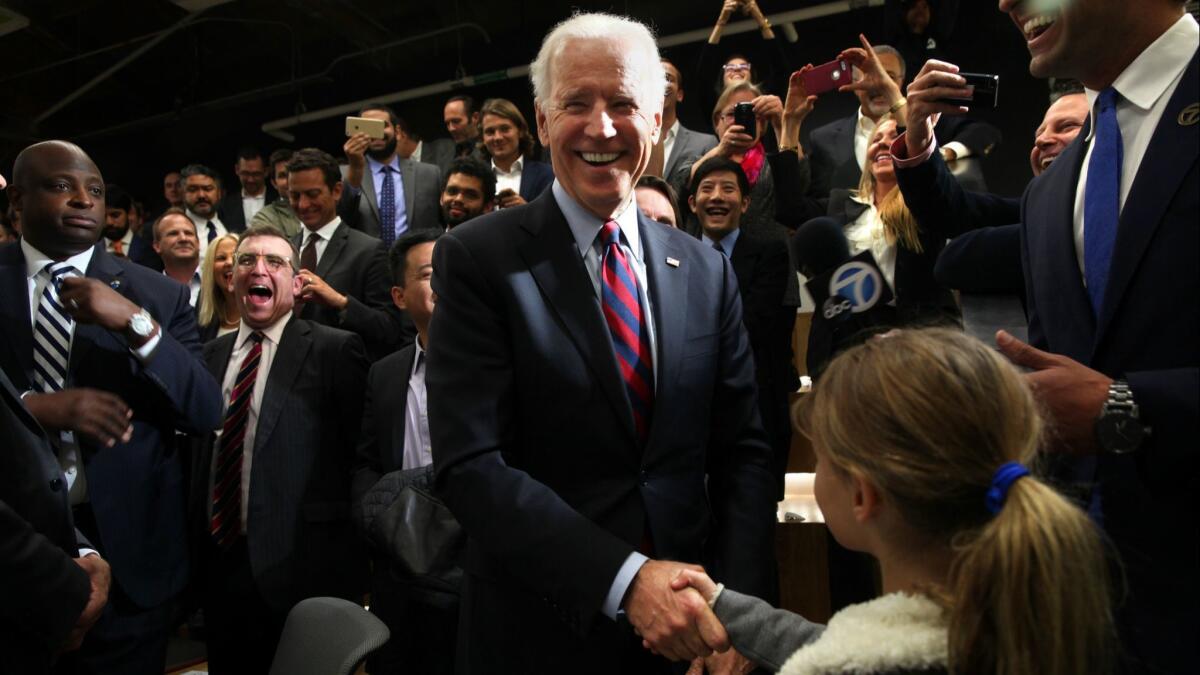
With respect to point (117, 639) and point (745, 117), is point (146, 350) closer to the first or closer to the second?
point (117, 639)

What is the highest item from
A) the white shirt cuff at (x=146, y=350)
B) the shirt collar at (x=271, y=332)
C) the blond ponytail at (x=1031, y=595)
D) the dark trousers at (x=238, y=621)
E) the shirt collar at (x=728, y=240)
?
the shirt collar at (x=728, y=240)

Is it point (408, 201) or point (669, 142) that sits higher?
point (669, 142)

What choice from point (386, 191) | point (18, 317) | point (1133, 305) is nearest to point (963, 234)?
point (1133, 305)

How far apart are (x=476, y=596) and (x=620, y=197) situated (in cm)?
75

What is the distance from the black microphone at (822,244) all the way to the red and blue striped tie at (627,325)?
1.33 meters

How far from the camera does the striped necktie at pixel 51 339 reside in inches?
98.1

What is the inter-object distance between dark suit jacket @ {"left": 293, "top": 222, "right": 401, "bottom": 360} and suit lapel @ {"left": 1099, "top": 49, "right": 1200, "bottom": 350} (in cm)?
278

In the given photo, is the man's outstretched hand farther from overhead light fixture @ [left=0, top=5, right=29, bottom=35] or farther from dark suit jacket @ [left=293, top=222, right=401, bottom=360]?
overhead light fixture @ [left=0, top=5, right=29, bottom=35]

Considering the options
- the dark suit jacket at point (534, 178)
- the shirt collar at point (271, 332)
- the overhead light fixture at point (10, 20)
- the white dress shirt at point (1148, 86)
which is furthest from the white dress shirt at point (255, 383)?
the overhead light fixture at point (10, 20)

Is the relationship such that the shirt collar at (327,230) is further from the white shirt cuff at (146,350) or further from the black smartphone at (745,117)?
the black smartphone at (745,117)

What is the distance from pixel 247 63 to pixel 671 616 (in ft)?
32.9

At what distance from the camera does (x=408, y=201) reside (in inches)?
192

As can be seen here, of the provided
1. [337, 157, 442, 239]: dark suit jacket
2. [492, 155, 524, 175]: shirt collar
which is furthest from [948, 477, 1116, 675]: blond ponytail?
[492, 155, 524, 175]: shirt collar

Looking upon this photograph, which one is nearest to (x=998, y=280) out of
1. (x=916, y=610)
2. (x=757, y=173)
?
(x=916, y=610)
